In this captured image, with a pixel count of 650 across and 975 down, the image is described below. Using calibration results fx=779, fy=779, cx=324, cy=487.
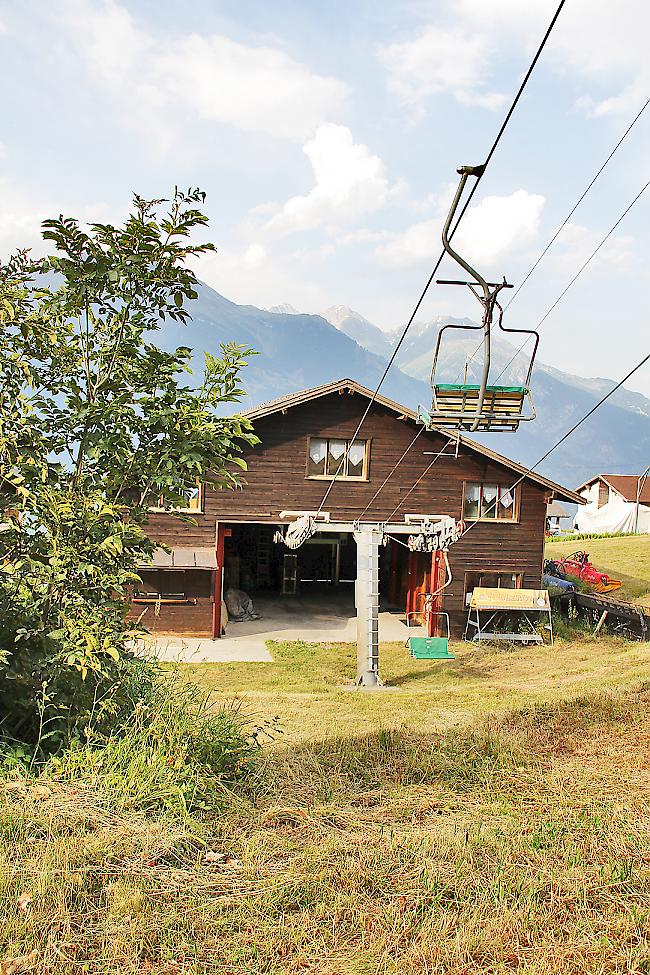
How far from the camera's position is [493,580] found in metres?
23.9

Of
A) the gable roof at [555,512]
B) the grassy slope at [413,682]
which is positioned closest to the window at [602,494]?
the gable roof at [555,512]

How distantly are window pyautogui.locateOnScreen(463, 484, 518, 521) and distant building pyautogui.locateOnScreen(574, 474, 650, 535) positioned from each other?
1213 inches

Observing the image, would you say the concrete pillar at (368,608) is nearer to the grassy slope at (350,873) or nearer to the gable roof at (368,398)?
the gable roof at (368,398)

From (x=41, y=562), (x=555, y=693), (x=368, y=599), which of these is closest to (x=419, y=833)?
(x=41, y=562)

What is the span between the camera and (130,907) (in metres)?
4.14

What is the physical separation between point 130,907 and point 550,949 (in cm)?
224

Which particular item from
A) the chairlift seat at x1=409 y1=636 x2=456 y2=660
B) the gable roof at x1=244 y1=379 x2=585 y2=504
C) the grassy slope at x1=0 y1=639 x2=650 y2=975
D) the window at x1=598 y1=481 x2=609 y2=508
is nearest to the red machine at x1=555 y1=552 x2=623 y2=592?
the gable roof at x1=244 y1=379 x2=585 y2=504

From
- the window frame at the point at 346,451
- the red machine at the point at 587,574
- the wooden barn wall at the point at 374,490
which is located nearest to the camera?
the wooden barn wall at the point at 374,490

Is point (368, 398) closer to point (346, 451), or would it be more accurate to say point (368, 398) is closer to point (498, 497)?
point (346, 451)

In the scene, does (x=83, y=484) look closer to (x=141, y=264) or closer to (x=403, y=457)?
(x=141, y=264)

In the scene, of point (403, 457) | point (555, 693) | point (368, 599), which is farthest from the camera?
point (403, 457)

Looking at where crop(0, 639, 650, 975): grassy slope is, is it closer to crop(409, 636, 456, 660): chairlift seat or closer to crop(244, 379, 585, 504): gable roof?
crop(409, 636, 456, 660): chairlift seat

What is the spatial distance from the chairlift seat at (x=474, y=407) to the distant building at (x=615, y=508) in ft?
142

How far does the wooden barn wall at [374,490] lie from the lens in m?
22.7
